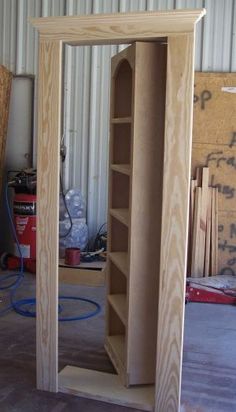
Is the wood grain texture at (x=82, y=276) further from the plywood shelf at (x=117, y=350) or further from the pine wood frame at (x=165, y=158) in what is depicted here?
the pine wood frame at (x=165, y=158)

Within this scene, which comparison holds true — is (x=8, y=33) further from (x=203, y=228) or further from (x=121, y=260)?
(x=121, y=260)

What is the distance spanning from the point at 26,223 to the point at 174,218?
3015 millimetres

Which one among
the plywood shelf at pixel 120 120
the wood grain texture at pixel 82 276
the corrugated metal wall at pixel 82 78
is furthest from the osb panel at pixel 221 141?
the plywood shelf at pixel 120 120

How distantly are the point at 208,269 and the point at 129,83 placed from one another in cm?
249

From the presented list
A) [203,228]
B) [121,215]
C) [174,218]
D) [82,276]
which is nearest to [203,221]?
[203,228]

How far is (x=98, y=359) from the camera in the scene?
3.04m

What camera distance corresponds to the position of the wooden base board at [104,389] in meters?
2.50

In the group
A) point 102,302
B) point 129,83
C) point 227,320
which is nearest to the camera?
point 129,83

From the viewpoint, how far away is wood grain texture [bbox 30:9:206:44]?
7.25 feet

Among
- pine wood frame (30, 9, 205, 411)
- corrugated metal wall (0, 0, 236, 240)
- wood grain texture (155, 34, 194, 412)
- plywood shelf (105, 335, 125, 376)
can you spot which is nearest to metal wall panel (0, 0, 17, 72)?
corrugated metal wall (0, 0, 236, 240)

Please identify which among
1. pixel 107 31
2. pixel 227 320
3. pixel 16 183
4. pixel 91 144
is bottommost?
pixel 227 320

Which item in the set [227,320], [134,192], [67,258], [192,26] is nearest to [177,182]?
[134,192]

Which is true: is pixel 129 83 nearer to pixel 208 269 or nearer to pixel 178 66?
pixel 178 66

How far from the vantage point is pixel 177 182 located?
7.54 ft
